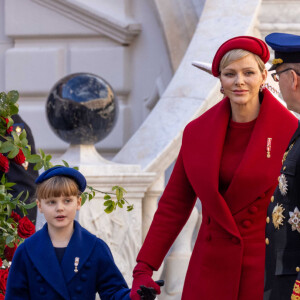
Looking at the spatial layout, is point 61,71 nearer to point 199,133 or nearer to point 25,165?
point 25,165

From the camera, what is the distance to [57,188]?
14.3ft

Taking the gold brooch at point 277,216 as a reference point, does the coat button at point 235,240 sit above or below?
below

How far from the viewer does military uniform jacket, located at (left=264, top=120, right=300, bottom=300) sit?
11.7ft

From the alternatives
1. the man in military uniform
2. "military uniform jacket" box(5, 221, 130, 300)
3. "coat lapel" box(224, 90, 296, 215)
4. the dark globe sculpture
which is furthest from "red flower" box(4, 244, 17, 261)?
the dark globe sculpture

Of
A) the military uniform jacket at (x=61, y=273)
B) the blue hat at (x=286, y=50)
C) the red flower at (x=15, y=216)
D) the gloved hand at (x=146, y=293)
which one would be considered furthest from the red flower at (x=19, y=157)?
the blue hat at (x=286, y=50)

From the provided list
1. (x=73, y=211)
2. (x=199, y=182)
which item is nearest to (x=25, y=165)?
(x=73, y=211)

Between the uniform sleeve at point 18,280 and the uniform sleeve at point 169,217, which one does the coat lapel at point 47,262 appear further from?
the uniform sleeve at point 169,217

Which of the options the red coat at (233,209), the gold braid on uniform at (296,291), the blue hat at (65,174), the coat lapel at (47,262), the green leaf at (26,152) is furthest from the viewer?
the green leaf at (26,152)

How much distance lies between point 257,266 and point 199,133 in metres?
0.55

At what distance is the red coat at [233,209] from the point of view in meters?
4.09

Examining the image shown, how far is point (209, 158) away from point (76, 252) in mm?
597

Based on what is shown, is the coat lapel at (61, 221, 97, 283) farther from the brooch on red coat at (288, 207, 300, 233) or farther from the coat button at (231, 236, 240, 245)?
the brooch on red coat at (288, 207, 300, 233)

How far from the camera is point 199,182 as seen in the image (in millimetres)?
4191

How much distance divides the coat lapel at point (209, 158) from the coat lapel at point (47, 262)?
568 mm
